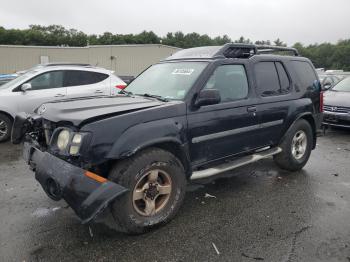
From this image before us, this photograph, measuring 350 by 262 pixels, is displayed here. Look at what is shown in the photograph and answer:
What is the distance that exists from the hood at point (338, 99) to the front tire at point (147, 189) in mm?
6523

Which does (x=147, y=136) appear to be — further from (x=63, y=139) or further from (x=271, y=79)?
(x=271, y=79)

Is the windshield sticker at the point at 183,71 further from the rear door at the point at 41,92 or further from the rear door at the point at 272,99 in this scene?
the rear door at the point at 41,92

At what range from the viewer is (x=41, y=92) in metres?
7.43

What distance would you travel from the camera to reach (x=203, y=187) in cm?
461

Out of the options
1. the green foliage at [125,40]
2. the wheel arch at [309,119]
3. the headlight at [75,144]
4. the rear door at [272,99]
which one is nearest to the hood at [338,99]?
the wheel arch at [309,119]

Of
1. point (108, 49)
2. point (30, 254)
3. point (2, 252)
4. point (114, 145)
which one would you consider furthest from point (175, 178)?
point (108, 49)

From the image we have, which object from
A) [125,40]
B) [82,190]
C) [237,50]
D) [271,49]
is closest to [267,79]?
[237,50]

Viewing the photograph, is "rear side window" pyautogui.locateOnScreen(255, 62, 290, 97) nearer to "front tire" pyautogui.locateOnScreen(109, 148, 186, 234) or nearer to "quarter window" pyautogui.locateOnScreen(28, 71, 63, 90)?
"front tire" pyautogui.locateOnScreen(109, 148, 186, 234)

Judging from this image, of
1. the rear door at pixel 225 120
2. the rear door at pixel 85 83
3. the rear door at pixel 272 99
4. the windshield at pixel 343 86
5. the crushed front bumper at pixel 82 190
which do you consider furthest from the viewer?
the windshield at pixel 343 86

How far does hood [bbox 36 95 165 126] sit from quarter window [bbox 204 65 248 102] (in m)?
0.87

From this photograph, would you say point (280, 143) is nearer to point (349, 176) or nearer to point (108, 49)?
point (349, 176)

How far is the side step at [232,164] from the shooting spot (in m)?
3.78

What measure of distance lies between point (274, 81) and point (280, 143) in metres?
1.01

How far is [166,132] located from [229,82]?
1.36 metres
